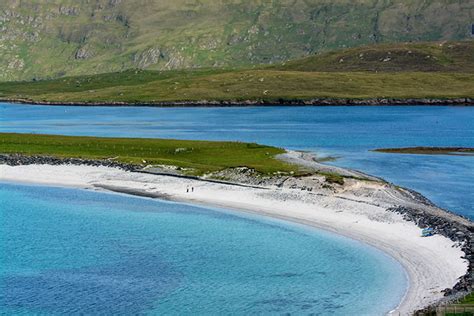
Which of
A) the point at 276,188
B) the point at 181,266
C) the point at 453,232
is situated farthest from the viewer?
the point at 276,188

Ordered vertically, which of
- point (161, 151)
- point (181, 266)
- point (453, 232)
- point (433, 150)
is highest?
point (433, 150)

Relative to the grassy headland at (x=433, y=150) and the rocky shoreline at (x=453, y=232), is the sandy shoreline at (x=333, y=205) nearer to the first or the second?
the rocky shoreline at (x=453, y=232)

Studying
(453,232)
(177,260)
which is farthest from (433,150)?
(177,260)

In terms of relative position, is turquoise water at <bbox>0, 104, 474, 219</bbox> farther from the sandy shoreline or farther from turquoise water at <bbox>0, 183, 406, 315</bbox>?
turquoise water at <bbox>0, 183, 406, 315</bbox>

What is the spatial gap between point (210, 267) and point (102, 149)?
66096 millimetres

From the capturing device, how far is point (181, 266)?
5047 cm

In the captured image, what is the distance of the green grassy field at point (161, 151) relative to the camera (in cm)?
8869

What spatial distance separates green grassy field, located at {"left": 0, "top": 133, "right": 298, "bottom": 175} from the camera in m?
88.7

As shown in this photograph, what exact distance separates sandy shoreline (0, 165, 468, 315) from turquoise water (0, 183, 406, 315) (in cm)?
161

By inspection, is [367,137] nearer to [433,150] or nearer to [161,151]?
[433,150]

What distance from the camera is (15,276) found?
48.8 m

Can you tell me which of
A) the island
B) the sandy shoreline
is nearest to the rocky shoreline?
the island

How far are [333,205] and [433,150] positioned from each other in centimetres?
5956

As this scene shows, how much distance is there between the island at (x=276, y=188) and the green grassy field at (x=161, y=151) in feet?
0.51
